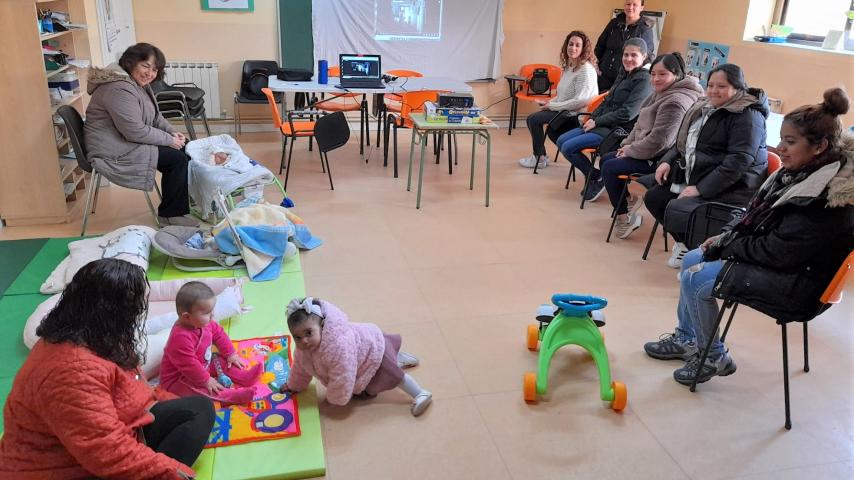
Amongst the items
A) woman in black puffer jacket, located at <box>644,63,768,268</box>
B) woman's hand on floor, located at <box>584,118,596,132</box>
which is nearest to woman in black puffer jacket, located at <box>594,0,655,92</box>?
woman's hand on floor, located at <box>584,118,596,132</box>

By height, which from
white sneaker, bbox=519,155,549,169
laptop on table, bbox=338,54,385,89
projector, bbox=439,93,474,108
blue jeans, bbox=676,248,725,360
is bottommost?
white sneaker, bbox=519,155,549,169

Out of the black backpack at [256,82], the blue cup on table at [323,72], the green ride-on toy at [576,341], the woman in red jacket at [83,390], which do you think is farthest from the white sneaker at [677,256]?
the black backpack at [256,82]

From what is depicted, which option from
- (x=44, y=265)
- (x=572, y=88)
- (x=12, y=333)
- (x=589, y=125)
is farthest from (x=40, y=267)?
(x=572, y=88)

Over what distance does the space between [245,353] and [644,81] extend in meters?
3.48

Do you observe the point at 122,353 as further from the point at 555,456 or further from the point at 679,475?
the point at 679,475

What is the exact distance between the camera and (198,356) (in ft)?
8.10

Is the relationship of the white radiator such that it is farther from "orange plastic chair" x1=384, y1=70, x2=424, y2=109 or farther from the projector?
the projector

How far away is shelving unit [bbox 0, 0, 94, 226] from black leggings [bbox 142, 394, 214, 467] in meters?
2.68

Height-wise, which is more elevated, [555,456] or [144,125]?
[144,125]

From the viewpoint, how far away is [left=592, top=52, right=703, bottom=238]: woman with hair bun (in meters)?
4.23

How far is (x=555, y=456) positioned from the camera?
2.36 m

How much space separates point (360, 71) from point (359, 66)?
0.14 feet

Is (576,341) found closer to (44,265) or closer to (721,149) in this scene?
(721,149)

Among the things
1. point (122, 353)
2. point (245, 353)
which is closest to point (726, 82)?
point (245, 353)
